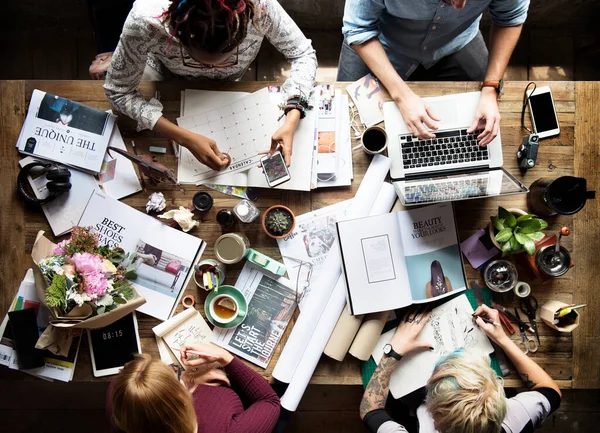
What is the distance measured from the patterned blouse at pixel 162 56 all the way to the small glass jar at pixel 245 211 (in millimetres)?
375

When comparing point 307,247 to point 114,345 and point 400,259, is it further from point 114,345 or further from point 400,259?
point 114,345

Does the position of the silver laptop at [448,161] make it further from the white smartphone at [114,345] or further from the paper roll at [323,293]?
the white smartphone at [114,345]

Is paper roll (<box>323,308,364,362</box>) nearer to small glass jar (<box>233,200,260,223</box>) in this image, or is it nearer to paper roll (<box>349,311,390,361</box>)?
paper roll (<box>349,311,390,361</box>)

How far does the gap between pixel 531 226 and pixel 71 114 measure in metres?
1.51

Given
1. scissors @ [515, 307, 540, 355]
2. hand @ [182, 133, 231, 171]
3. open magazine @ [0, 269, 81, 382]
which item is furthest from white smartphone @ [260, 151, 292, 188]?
scissors @ [515, 307, 540, 355]

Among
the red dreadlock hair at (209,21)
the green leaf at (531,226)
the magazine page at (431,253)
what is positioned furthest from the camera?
the magazine page at (431,253)

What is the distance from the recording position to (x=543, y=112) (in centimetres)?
146

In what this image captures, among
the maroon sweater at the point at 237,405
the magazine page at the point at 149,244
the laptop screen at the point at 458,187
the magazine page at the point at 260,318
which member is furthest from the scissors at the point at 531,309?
the magazine page at the point at 149,244

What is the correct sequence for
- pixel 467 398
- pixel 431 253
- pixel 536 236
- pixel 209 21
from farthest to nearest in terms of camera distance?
pixel 431 253 < pixel 536 236 < pixel 467 398 < pixel 209 21

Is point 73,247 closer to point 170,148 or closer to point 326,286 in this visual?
point 170,148

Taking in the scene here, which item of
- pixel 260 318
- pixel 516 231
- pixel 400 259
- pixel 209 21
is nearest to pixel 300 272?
pixel 260 318

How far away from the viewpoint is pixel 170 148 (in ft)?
4.86

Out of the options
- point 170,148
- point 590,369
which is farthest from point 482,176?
point 170,148

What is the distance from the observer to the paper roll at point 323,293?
1.42 meters
